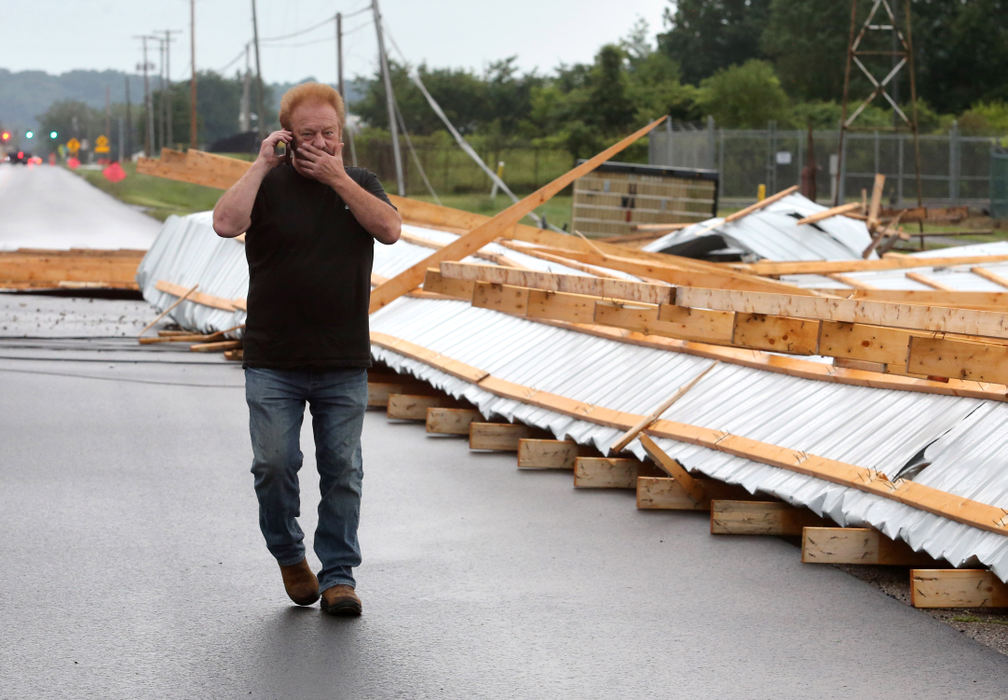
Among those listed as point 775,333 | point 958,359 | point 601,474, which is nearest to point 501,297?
point 601,474

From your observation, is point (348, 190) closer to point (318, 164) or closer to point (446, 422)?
point (318, 164)

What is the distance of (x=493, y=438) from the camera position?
32.2 ft

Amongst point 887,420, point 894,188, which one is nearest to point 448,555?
point 887,420

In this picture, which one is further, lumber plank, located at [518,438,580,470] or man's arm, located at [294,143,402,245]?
lumber plank, located at [518,438,580,470]

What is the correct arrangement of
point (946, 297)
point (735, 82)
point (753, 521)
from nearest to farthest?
point (753, 521)
point (946, 297)
point (735, 82)

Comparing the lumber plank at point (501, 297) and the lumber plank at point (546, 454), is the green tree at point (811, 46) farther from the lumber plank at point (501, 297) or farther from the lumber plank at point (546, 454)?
the lumber plank at point (546, 454)

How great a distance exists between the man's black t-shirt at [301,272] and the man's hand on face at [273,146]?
7 centimetres

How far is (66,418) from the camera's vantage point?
36.5 ft

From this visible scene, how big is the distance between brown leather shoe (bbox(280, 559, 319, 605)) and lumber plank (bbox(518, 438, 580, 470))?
332 centimetres

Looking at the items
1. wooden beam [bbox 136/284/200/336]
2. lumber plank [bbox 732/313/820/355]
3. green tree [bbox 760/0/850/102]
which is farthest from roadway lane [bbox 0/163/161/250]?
green tree [bbox 760/0/850/102]

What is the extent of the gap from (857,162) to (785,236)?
93.1ft

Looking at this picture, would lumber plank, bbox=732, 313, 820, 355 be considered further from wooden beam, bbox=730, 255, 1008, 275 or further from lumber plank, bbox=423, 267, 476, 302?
wooden beam, bbox=730, 255, 1008, 275

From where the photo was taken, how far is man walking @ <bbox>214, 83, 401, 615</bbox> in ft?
18.1

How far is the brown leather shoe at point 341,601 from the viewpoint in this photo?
5.71 m
